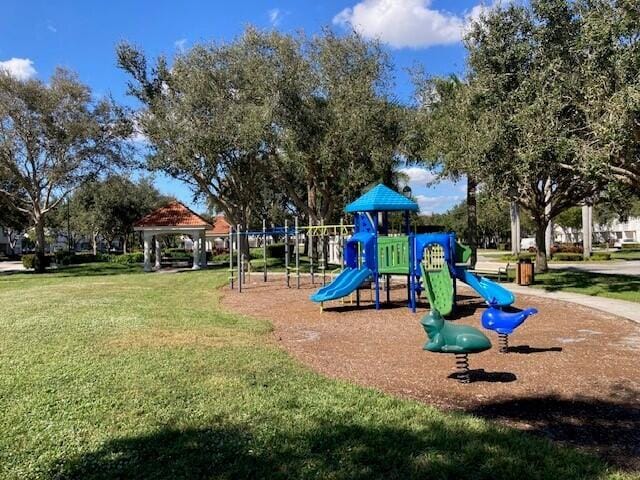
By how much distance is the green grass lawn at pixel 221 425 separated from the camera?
4.11m

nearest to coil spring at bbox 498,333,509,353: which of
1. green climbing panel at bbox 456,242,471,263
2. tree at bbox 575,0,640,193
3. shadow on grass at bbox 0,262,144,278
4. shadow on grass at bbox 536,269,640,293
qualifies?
green climbing panel at bbox 456,242,471,263

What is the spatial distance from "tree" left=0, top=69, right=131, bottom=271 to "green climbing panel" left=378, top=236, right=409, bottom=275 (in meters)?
22.8

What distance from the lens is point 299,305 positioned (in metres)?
15.0

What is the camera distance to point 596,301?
14.8 m

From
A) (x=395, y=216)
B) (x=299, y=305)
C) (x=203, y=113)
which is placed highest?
(x=203, y=113)

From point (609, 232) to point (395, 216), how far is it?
6320 cm

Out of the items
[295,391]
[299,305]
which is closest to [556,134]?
[299,305]

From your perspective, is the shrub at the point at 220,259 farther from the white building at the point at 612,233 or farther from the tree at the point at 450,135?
the white building at the point at 612,233

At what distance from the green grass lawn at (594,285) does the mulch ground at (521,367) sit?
3294mm

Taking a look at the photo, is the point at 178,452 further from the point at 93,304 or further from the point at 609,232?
the point at 609,232

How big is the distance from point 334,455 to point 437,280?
900 centimetres

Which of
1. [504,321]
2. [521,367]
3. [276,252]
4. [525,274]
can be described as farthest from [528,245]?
[521,367]

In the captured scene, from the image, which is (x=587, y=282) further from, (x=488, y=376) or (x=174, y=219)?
(x=174, y=219)

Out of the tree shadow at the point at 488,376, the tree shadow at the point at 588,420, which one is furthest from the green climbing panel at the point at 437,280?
the tree shadow at the point at 588,420
